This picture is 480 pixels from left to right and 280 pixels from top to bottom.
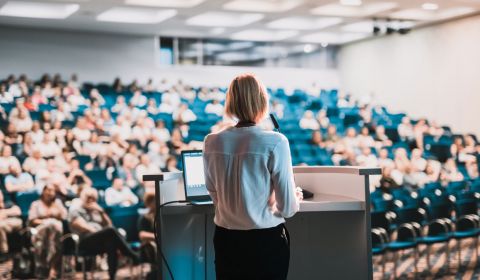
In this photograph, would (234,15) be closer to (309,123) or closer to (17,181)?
(309,123)

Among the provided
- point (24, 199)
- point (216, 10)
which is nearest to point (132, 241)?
point (24, 199)

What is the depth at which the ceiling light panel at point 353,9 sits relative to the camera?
11766mm

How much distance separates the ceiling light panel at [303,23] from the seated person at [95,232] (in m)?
7.65

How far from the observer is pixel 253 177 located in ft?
8.13

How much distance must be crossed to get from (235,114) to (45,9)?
10.4 metres

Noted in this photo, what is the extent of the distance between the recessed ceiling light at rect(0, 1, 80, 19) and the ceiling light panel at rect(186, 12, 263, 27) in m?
2.28

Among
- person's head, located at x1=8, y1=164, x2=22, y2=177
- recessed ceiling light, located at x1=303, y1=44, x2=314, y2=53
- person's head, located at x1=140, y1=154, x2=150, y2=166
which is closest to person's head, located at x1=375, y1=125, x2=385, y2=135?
recessed ceiling light, located at x1=303, y1=44, x2=314, y2=53

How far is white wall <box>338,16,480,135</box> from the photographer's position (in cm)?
1295

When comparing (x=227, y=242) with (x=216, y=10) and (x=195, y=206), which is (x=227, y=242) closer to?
(x=195, y=206)

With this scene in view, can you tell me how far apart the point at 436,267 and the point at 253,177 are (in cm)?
499

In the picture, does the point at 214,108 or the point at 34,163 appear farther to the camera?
the point at 214,108

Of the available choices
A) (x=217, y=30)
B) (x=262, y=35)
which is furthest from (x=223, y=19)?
(x=262, y=35)

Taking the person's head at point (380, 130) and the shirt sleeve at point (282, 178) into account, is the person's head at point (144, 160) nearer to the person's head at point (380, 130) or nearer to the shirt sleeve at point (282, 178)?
the person's head at point (380, 130)

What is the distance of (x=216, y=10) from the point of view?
12125 millimetres
